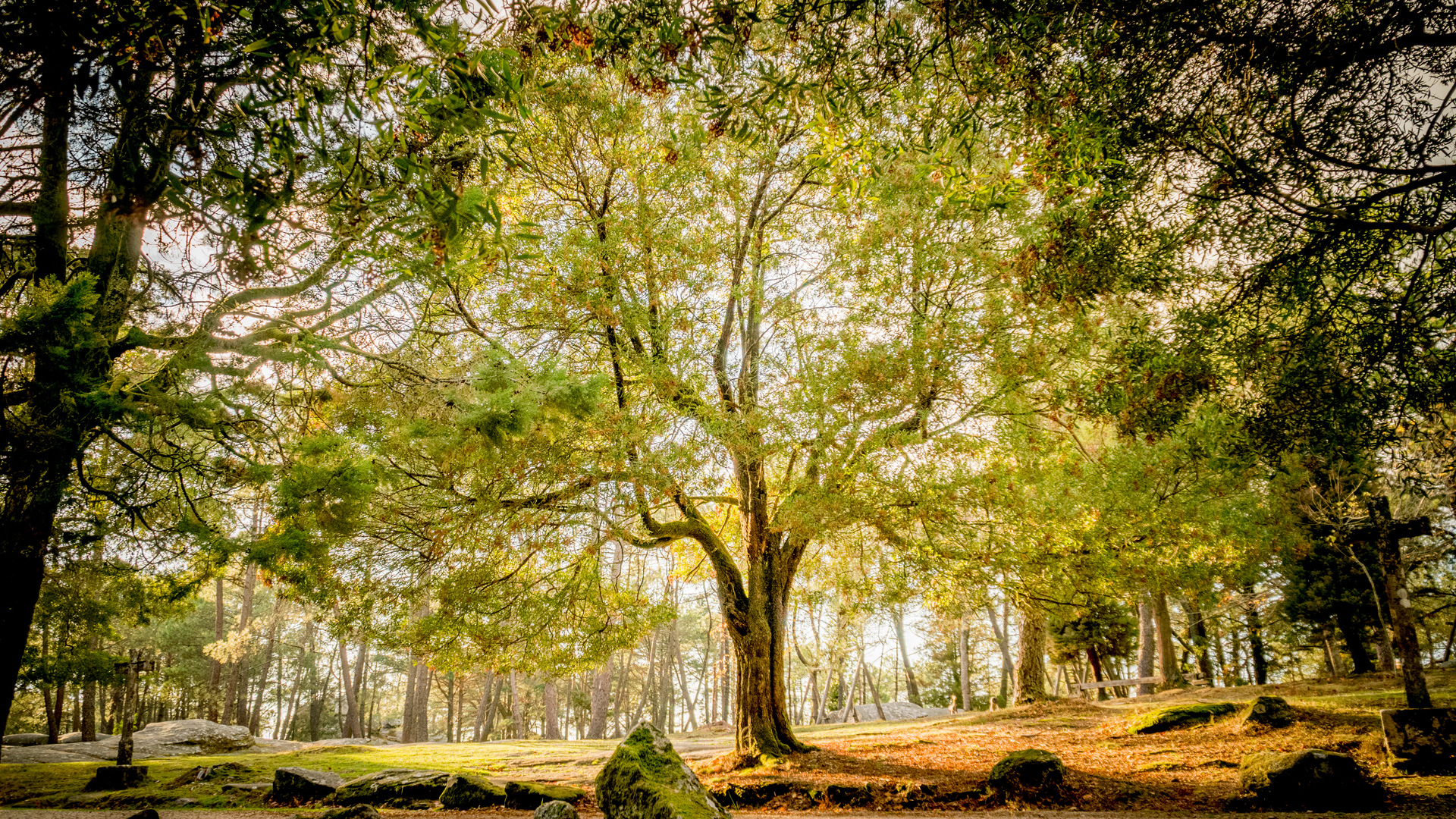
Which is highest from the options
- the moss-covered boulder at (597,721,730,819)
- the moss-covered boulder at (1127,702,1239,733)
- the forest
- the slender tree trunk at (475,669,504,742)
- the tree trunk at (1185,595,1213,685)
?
the forest

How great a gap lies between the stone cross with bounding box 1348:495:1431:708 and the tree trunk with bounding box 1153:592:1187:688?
8.50m

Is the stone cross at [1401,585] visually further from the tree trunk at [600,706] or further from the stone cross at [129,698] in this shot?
the tree trunk at [600,706]

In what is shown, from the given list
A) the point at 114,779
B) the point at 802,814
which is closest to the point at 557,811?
the point at 802,814

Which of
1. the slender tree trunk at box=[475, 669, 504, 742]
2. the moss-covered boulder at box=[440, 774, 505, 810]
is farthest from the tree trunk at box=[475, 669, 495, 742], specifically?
the moss-covered boulder at box=[440, 774, 505, 810]

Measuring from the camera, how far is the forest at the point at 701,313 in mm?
3469

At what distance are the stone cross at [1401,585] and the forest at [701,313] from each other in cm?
8

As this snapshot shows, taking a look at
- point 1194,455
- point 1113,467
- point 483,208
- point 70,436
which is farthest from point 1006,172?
point 70,436

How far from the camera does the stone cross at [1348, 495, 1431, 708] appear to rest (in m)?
8.35

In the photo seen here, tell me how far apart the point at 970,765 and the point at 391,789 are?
789 centimetres

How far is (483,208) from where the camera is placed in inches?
122

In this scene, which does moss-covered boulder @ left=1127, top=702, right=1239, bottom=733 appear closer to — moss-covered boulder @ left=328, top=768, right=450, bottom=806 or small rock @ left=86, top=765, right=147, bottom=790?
moss-covered boulder @ left=328, top=768, right=450, bottom=806

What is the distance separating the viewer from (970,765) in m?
8.76

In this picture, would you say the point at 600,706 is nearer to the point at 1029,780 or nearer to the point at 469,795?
the point at 469,795

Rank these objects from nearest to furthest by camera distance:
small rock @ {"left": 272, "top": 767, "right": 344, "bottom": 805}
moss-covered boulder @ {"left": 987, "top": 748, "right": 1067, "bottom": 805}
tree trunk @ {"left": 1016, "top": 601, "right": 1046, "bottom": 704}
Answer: moss-covered boulder @ {"left": 987, "top": 748, "right": 1067, "bottom": 805}
small rock @ {"left": 272, "top": 767, "right": 344, "bottom": 805}
tree trunk @ {"left": 1016, "top": 601, "right": 1046, "bottom": 704}
